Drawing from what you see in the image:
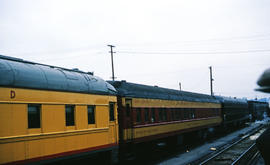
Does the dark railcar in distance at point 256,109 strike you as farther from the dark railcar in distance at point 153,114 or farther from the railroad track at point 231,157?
the railroad track at point 231,157

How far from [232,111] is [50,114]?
29.0 metres

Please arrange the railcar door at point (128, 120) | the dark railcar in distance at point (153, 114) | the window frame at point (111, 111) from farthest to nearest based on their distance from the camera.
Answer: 1. the dark railcar in distance at point (153, 114)
2. the railcar door at point (128, 120)
3. the window frame at point (111, 111)

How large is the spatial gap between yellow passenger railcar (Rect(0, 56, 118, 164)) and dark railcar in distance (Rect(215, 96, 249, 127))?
22.3 metres

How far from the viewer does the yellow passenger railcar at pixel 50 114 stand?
21.2ft

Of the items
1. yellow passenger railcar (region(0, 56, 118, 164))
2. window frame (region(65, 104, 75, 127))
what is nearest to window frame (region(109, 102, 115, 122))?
yellow passenger railcar (region(0, 56, 118, 164))

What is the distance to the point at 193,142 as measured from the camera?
74.2 feet

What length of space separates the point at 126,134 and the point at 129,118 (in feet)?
2.54

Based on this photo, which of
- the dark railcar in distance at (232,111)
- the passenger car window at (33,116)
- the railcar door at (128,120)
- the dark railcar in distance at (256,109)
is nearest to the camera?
the passenger car window at (33,116)

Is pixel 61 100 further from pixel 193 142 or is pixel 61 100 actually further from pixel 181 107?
pixel 193 142

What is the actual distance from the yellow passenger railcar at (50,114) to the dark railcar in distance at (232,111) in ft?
73.2

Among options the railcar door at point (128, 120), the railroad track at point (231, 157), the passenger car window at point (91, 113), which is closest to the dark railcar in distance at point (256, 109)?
the railroad track at point (231, 157)

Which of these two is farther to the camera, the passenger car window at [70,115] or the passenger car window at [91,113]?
the passenger car window at [91,113]

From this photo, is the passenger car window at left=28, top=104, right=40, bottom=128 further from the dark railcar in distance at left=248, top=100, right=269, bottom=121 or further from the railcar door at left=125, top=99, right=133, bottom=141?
the dark railcar in distance at left=248, top=100, right=269, bottom=121

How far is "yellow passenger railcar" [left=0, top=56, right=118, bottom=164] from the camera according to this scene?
21.2 ft
